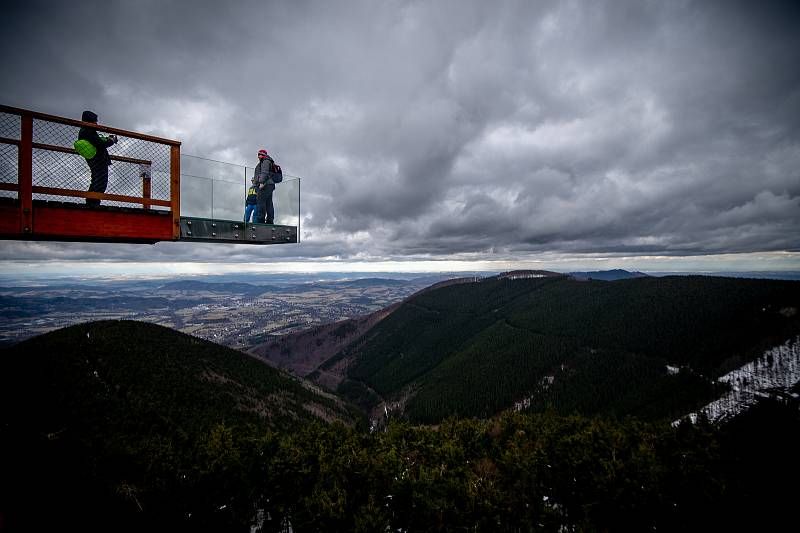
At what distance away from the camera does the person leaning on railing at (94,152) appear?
10.8 metres

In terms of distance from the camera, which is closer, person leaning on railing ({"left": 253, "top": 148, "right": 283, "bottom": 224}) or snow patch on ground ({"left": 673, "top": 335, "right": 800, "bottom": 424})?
person leaning on railing ({"left": 253, "top": 148, "right": 283, "bottom": 224})

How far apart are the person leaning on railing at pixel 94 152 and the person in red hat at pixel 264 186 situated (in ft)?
15.7

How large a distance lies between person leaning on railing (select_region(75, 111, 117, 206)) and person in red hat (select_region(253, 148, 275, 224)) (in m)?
4.80

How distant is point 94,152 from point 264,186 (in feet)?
17.6

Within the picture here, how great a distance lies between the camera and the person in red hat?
1421 centimetres

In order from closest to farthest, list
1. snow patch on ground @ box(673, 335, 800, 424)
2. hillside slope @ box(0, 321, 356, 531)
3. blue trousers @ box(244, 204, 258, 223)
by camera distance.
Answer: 1. blue trousers @ box(244, 204, 258, 223)
2. hillside slope @ box(0, 321, 356, 531)
3. snow patch on ground @ box(673, 335, 800, 424)

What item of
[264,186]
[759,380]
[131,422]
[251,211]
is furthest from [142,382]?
[759,380]

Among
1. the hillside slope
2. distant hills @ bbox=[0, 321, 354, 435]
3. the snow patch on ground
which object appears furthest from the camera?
the snow patch on ground

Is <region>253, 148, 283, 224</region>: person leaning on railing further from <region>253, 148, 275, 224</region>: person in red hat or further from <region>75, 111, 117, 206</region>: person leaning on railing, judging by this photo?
<region>75, 111, 117, 206</region>: person leaning on railing

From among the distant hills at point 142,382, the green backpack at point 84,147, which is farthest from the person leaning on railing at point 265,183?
the distant hills at point 142,382

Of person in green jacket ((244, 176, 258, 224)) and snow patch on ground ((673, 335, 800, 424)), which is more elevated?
person in green jacket ((244, 176, 258, 224))

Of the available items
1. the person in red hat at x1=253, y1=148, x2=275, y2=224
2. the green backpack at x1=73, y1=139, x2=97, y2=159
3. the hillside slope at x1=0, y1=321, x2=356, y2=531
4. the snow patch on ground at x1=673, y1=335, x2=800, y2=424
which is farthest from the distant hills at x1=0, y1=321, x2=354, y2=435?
the snow patch on ground at x1=673, y1=335, x2=800, y2=424

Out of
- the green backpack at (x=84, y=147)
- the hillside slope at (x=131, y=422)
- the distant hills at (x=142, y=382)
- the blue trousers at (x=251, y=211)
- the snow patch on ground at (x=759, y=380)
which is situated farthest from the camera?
the snow patch on ground at (x=759, y=380)

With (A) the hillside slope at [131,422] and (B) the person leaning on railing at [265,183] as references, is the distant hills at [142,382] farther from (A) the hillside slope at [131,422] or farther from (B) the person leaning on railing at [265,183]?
(B) the person leaning on railing at [265,183]
